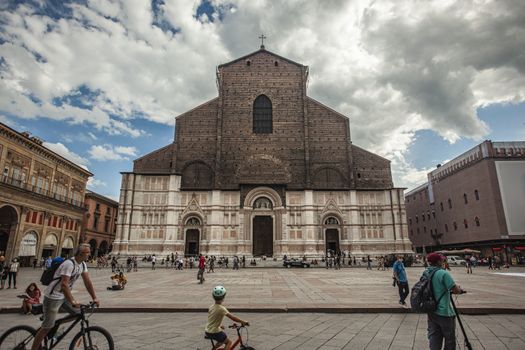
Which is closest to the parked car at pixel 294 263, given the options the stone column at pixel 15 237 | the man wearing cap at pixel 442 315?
the stone column at pixel 15 237

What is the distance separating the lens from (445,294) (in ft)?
13.6

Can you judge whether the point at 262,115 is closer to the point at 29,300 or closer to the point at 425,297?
the point at 29,300

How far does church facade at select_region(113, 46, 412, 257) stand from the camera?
36375mm

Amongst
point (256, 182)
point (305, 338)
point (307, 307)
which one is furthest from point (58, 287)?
point (256, 182)

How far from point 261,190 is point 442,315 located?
3364 cm

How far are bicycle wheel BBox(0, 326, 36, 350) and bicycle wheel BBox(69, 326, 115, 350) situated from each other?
619mm

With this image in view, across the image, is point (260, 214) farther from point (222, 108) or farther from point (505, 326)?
point (505, 326)

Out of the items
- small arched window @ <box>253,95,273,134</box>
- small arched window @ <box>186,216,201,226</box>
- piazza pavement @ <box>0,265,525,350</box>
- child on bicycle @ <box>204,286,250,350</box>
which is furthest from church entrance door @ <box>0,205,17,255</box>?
child on bicycle @ <box>204,286,250,350</box>

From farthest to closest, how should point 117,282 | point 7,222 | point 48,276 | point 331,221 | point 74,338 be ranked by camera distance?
point 331,221 < point 7,222 < point 117,282 < point 48,276 < point 74,338

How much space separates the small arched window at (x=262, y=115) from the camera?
40656 mm

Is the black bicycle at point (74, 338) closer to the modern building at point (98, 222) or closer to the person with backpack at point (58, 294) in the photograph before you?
the person with backpack at point (58, 294)

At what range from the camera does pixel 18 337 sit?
4516 millimetres

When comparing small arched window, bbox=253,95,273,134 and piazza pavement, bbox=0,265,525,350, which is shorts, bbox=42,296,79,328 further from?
small arched window, bbox=253,95,273,134

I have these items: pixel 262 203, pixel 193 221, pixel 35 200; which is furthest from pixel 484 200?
pixel 35 200
